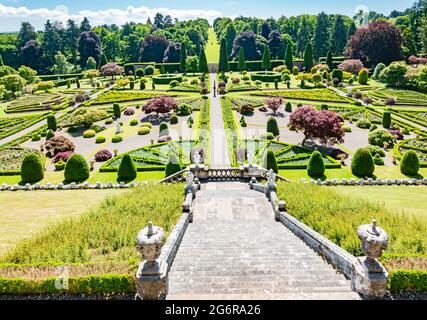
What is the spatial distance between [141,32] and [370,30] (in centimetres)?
7831

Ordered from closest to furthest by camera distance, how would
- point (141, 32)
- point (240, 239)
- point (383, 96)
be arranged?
1. point (240, 239)
2. point (383, 96)
3. point (141, 32)

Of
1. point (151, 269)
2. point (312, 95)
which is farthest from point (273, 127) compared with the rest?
point (151, 269)

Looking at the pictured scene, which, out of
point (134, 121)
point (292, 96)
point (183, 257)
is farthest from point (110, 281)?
point (292, 96)

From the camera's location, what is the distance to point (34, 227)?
722 inches

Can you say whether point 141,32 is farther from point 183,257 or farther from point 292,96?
point 183,257

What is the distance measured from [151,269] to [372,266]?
218 inches

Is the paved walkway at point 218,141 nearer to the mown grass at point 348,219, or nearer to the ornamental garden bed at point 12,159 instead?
the mown grass at point 348,219

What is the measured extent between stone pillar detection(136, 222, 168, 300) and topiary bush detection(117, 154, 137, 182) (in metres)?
22.5

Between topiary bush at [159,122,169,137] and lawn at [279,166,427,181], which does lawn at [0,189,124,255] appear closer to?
lawn at [279,166,427,181]

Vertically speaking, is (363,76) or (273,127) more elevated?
(363,76)

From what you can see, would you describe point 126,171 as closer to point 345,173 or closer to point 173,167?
point 173,167

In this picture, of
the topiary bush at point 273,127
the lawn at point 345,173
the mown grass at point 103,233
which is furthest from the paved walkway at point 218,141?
the mown grass at point 103,233

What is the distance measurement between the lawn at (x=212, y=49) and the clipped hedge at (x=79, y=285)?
123074 mm

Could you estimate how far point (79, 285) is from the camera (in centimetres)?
936
